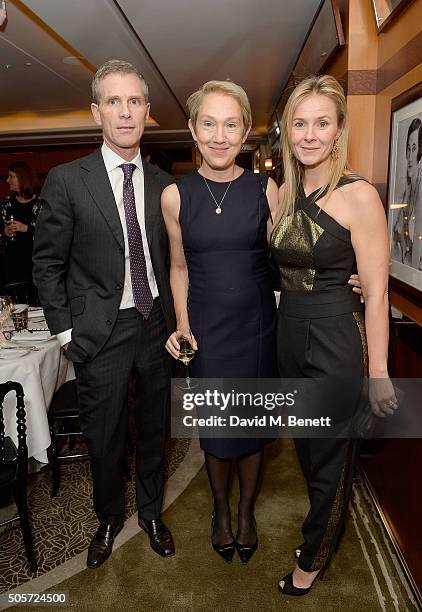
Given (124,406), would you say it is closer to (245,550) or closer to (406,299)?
(245,550)

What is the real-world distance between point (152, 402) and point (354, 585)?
1.13 metres

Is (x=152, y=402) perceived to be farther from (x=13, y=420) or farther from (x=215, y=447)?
(x=13, y=420)

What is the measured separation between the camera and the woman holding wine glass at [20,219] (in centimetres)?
497

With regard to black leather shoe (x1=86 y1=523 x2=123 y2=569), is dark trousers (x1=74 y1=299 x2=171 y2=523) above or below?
above

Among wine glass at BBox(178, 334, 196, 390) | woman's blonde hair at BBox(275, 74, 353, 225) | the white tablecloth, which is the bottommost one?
the white tablecloth

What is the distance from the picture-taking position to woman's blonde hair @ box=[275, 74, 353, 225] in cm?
164

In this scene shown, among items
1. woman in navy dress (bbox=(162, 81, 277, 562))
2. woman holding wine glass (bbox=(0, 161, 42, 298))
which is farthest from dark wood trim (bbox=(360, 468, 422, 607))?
woman holding wine glass (bbox=(0, 161, 42, 298))

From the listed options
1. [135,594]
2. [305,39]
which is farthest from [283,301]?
[305,39]

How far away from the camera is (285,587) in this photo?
6.53 ft

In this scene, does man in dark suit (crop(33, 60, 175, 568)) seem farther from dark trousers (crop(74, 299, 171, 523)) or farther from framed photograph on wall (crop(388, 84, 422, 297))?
framed photograph on wall (crop(388, 84, 422, 297))

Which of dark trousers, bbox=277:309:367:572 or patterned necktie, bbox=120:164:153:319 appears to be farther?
patterned necktie, bbox=120:164:153:319

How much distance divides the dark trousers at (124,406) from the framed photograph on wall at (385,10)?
1.69 meters

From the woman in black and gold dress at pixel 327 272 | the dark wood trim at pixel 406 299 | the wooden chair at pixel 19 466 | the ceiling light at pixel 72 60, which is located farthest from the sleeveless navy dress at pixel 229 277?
the ceiling light at pixel 72 60

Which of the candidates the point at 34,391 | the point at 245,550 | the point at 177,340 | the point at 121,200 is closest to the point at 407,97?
the point at 121,200
